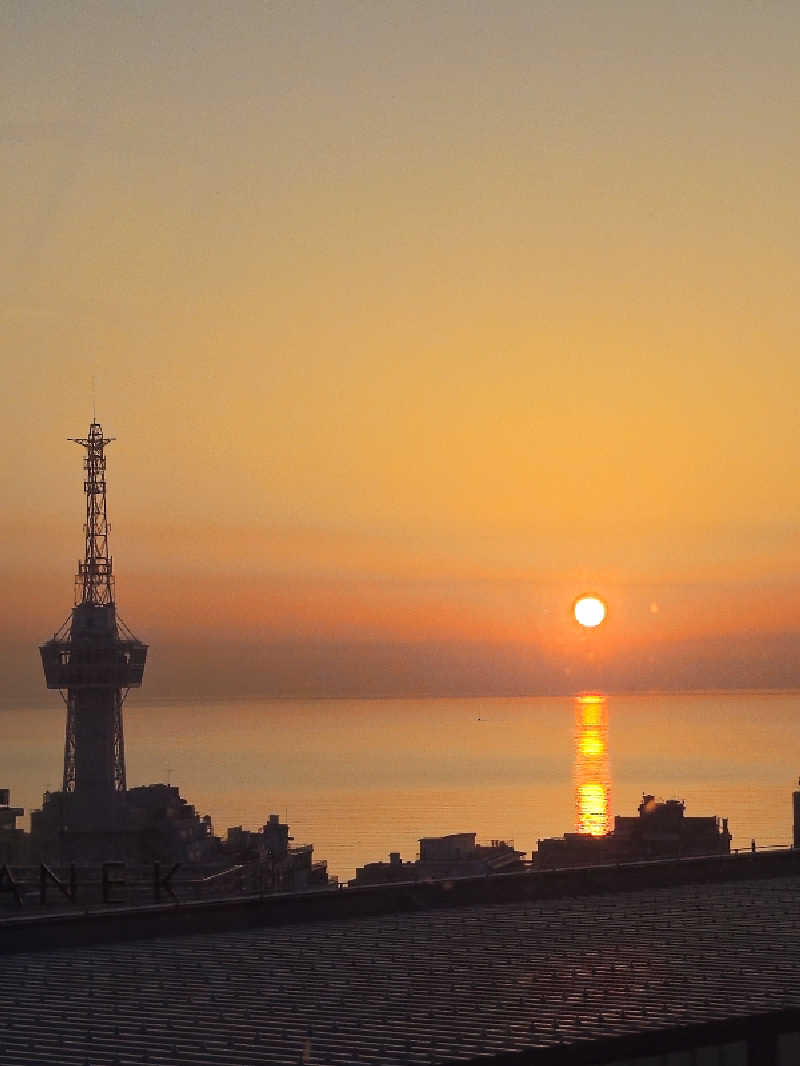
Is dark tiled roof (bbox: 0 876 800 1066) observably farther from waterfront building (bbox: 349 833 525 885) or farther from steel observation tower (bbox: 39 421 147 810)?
steel observation tower (bbox: 39 421 147 810)

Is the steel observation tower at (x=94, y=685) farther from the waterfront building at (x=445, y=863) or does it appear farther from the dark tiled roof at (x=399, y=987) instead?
the dark tiled roof at (x=399, y=987)

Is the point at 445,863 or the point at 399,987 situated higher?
the point at 399,987

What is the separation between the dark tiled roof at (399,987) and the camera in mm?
23891

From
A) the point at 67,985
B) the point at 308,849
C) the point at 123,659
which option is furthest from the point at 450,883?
the point at 123,659

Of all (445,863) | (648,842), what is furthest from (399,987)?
(445,863)

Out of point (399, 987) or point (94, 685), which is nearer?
point (399, 987)

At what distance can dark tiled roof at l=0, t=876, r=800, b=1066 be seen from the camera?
23.9 m

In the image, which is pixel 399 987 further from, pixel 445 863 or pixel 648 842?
pixel 445 863

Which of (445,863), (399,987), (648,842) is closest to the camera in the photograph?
(399,987)

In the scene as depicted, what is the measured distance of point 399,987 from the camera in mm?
28797

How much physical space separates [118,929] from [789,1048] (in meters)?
17.1

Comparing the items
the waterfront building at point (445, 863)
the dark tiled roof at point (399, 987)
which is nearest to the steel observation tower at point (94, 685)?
the waterfront building at point (445, 863)

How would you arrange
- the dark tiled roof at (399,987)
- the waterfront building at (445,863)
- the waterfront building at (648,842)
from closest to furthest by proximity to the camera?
the dark tiled roof at (399,987)
the waterfront building at (445,863)
the waterfront building at (648,842)

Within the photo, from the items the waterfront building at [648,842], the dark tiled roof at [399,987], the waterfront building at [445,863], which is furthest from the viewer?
the waterfront building at [648,842]
